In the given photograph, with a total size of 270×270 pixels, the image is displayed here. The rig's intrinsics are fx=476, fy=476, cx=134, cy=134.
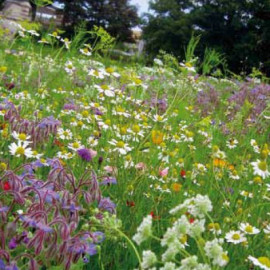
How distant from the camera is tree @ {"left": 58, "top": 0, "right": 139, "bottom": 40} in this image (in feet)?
111

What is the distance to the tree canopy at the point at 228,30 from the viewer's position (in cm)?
2691

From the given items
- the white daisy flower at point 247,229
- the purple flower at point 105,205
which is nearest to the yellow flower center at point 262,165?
the white daisy flower at point 247,229

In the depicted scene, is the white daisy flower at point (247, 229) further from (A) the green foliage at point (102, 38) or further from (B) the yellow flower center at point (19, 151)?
(A) the green foliage at point (102, 38)

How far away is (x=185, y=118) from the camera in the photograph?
527 centimetres

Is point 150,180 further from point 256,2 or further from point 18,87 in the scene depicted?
point 256,2

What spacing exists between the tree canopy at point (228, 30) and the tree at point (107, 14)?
19.2 feet

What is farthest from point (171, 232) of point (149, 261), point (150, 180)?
point (150, 180)

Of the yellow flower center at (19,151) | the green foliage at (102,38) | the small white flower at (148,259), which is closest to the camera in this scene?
the small white flower at (148,259)

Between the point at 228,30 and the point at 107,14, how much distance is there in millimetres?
10864

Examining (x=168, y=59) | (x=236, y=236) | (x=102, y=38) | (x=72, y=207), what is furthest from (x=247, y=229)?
(x=168, y=59)

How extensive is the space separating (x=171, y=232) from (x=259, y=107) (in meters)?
5.11

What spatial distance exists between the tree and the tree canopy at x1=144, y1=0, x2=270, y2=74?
230 inches

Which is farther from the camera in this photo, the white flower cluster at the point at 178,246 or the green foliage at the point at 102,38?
the green foliage at the point at 102,38

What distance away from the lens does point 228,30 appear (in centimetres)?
2812
